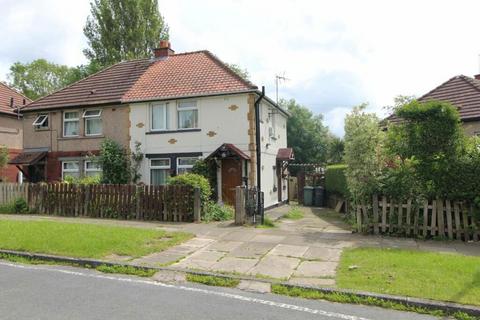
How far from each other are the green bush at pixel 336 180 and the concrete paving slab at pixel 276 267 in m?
8.90

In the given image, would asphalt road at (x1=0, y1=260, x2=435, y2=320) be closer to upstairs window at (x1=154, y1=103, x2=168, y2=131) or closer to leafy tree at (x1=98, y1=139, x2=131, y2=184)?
leafy tree at (x1=98, y1=139, x2=131, y2=184)

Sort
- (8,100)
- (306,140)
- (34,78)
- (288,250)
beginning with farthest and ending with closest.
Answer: (34,78), (306,140), (8,100), (288,250)

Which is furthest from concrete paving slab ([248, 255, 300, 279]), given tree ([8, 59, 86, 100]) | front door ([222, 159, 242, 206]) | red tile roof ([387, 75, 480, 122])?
tree ([8, 59, 86, 100])

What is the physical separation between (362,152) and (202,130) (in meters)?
7.59

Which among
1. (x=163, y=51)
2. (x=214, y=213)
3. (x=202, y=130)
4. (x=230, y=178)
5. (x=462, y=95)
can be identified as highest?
(x=163, y=51)

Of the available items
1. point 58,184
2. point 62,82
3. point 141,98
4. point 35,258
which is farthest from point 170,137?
point 62,82

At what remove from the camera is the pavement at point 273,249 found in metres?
7.40

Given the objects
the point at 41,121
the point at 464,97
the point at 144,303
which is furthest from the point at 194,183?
the point at 464,97

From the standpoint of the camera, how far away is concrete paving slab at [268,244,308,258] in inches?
344

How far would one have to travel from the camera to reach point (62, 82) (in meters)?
53.6

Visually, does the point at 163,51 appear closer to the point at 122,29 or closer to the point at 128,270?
the point at 122,29

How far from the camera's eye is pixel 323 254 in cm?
870

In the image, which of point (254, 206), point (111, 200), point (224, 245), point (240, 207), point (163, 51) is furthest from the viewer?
point (163, 51)

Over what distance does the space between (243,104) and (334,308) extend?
12382 millimetres
